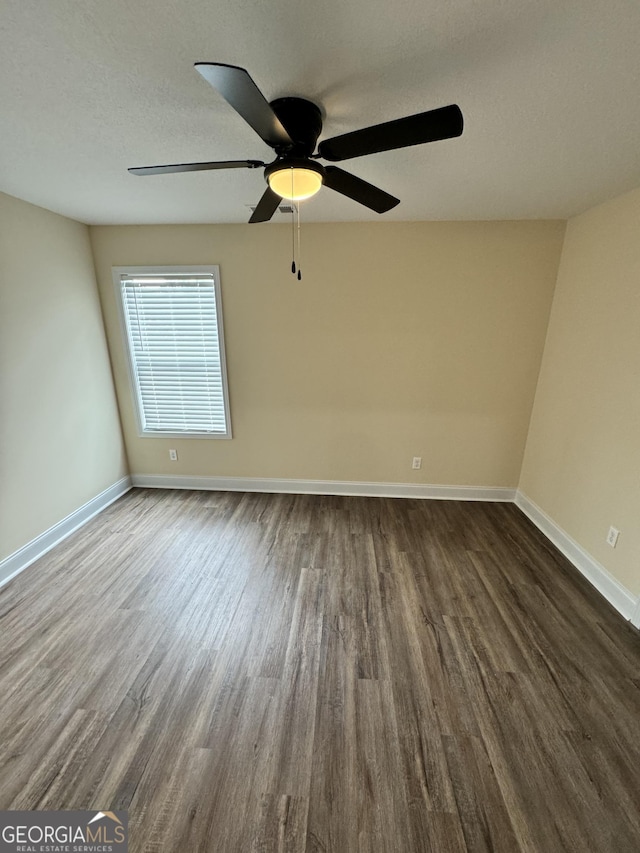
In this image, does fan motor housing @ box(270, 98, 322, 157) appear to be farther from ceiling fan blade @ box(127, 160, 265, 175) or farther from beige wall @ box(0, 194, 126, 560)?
beige wall @ box(0, 194, 126, 560)

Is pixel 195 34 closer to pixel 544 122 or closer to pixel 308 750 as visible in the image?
pixel 544 122

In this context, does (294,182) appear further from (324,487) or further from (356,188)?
(324,487)

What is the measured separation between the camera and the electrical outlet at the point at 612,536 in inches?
84.4

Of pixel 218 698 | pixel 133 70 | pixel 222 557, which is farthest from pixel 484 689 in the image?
pixel 133 70

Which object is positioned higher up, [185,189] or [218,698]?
[185,189]

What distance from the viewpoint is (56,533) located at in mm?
2678

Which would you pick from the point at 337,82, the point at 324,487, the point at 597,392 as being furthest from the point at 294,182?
the point at 324,487

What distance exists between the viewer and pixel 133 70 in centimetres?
116

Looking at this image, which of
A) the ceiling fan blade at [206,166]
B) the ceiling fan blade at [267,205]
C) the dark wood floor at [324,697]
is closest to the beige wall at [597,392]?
the dark wood floor at [324,697]

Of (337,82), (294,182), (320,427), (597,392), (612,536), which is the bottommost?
(612,536)

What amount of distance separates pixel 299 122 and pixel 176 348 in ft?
7.62

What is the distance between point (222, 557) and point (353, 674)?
1269 millimetres

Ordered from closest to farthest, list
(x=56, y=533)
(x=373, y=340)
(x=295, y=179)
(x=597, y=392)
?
(x=295, y=179), (x=597, y=392), (x=56, y=533), (x=373, y=340)

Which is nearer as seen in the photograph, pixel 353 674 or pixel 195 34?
pixel 195 34
